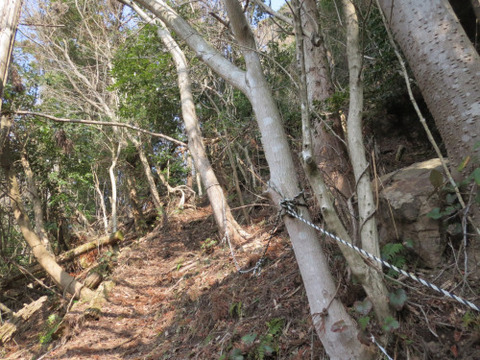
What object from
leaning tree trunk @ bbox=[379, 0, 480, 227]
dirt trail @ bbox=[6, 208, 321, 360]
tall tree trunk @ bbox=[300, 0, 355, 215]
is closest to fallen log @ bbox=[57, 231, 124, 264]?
dirt trail @ bbox=[6, 208, 321, 360]

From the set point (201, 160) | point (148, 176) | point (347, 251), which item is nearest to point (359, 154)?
point (347, 251)

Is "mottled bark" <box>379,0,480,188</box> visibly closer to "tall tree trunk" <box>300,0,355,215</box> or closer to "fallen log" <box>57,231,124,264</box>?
"tall tree trunk" <box>300,0,355,215</box>

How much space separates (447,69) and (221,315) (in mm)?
3431

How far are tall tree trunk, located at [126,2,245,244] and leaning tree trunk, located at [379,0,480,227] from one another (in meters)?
4.27

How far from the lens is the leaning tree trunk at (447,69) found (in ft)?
8.36

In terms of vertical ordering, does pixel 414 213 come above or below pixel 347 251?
below

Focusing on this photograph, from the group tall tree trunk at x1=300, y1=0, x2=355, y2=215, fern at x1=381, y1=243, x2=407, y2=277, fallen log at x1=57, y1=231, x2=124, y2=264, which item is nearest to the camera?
fern at x1=381, y1=243, x2=407, y2=277

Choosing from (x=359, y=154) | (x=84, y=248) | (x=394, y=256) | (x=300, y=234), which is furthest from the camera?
(x=84, y=248)

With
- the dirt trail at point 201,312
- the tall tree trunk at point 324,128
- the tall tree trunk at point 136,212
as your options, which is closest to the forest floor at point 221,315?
the dirt trail at point 201,312

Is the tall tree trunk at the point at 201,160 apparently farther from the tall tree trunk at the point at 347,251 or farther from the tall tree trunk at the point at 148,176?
the tall tree trunk at the point at 148,176

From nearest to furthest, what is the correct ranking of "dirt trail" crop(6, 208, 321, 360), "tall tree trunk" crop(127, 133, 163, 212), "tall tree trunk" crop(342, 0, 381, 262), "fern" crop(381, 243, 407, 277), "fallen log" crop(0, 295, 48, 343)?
"tall tree trunk" crop(342, 0, 381, 262), "fern" crop(381, 243, 407, 277), "dirt trail" crop(6, 208, 321, 360), "fallen log" crop(0, 295, 48, 343), "tall tree trunk" crop(127, 133, 163, 212)

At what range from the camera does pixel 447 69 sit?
2.67 meters

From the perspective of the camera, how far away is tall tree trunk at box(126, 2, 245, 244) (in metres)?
6.68

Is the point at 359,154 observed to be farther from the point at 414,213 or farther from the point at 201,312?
the point at 201,312
